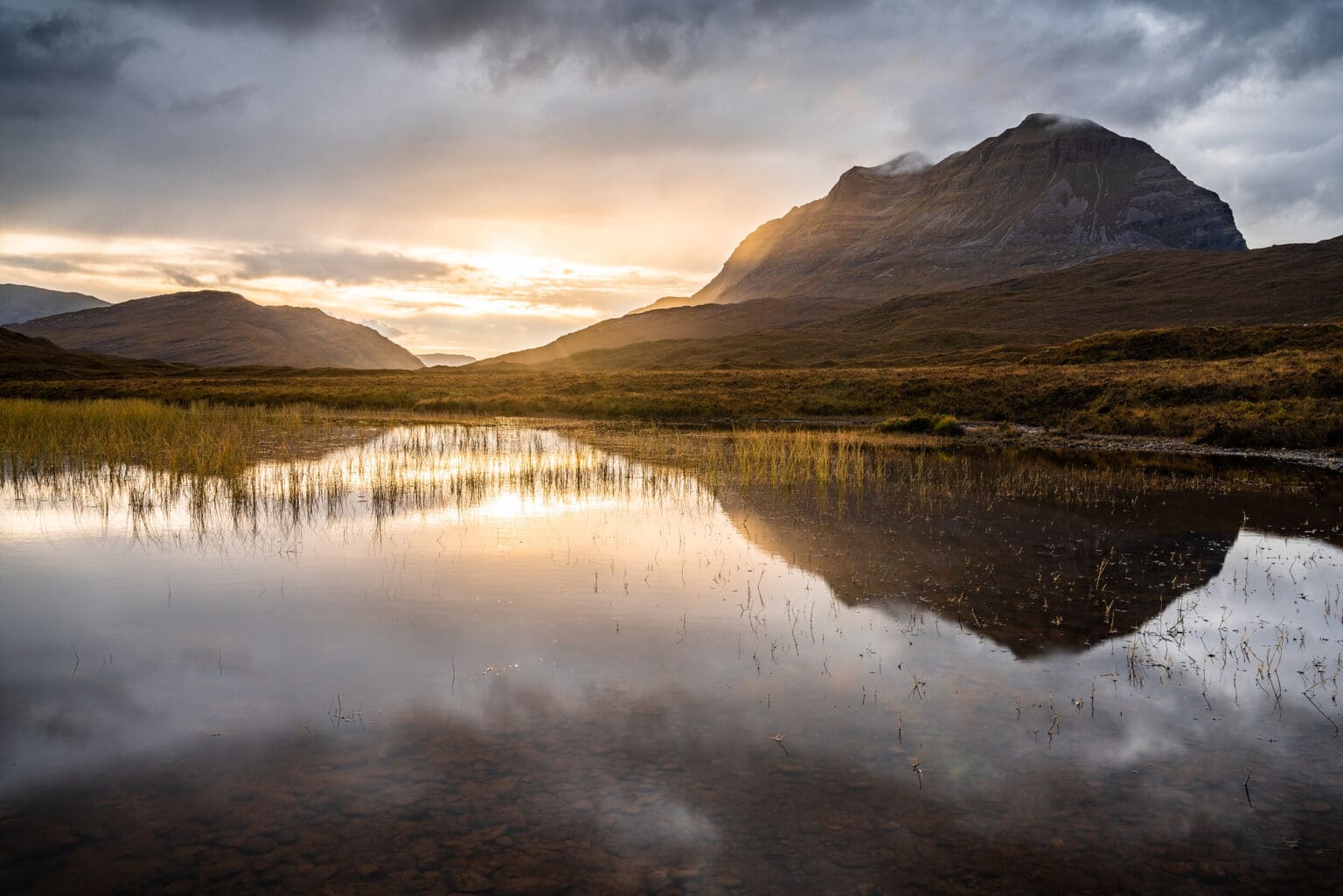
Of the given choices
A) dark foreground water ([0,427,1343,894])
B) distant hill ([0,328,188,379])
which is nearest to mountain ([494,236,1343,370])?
dark foreground water ([0,427,1343,894])

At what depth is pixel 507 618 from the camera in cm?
927

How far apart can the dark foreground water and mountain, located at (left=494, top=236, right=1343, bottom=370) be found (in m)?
73.0

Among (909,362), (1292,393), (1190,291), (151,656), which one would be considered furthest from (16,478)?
(1190,291)

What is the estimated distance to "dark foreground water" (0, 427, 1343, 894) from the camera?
491cm

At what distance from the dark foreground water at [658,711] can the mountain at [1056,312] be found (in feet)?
239

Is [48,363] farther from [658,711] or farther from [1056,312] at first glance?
[1056,312]

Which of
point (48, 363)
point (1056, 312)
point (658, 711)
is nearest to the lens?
point (658, 711)

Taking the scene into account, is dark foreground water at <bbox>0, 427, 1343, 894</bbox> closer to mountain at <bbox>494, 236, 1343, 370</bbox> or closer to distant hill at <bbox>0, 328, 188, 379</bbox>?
mountain at <bbox>494, 236, 1343, 370</bbox>

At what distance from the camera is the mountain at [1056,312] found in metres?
106

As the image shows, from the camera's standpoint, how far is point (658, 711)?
6.91 meters

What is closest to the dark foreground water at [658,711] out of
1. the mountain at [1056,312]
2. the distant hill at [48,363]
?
the mountain at [1056,312]

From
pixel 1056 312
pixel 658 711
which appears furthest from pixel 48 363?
pixel 1056 312

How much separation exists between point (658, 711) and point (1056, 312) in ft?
464

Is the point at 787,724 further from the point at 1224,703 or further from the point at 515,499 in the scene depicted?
the point at 515,499
